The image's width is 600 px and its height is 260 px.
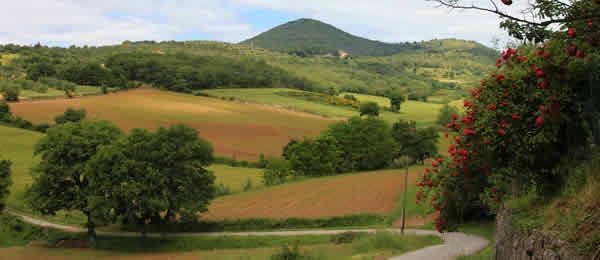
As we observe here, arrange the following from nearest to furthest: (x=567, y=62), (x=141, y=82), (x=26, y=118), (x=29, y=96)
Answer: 1. (x=567, y=62)
2. (x=26, y=118)
3. (x=29, y=96)
4. (x=141, y=82)

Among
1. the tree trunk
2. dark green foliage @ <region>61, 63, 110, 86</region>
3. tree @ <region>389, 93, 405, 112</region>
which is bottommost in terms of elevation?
the tree trunk

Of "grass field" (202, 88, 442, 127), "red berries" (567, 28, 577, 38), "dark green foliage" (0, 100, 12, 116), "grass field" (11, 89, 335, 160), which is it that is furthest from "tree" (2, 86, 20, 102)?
"red berries" (567, 28, 577, 38)

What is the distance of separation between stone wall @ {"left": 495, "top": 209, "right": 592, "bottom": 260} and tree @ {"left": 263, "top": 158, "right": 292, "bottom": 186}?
50246 millimetres

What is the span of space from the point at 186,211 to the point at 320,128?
5087 centimetres

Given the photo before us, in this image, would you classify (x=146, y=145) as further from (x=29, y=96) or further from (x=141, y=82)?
(x=141, y=82)

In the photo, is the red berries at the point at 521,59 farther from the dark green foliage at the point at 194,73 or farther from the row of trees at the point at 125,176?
the dark green foliage at the point at 194,73

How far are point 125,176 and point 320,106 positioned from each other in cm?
7764

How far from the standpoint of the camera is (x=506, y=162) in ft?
38.0

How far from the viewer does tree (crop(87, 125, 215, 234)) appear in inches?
1640

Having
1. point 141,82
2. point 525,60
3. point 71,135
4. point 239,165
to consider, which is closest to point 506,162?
point 525,60

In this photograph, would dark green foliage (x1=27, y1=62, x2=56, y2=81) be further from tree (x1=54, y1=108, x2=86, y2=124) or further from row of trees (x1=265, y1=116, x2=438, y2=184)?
row of trees (x1=265, y1=116, x2=438, y2=184)

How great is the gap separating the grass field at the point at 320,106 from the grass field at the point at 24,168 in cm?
4229

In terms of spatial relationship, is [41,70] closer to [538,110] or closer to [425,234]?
[425,234]

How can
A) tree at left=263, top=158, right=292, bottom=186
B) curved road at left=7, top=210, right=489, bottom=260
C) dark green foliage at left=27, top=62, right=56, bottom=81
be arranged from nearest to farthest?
curved road at left=7, top=210, right=489, bottom=260 < tree at left=263, top=158, right=292, bottom=186 < dark green foliage at left=27, top=62, right=56, bottom=81
